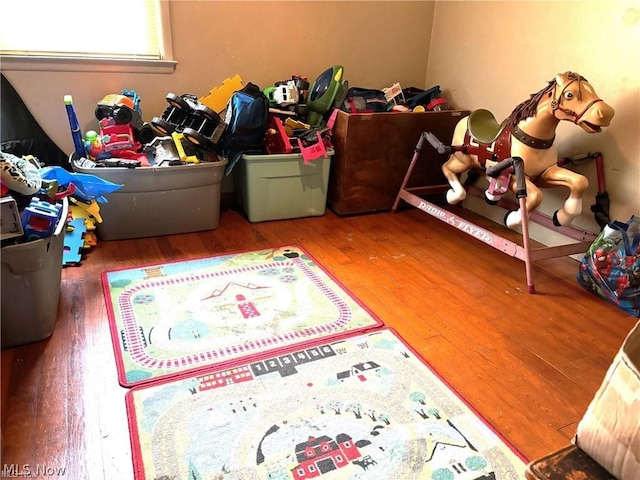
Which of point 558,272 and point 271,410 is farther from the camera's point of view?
point 558,272

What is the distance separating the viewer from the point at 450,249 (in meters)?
2.54

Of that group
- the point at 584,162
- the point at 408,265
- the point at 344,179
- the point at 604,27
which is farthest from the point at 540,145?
the point at 344,179

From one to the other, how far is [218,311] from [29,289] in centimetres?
64

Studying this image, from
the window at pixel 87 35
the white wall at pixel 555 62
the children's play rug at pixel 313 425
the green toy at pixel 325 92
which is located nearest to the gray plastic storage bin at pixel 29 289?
the children's play rug at pixel 313 425

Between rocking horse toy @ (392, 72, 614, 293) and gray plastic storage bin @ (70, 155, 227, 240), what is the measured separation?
1197 mm

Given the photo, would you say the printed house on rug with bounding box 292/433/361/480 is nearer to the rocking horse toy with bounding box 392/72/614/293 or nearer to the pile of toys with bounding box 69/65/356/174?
the rocking horse toy with bounding box 392/72/614/293

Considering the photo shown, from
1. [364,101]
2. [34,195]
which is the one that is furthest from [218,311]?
[364,101]

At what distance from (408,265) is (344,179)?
0.69 meters

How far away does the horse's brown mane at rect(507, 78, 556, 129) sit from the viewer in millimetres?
2104

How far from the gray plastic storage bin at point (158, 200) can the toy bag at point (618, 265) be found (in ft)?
5.80

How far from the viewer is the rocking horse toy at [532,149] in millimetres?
2004

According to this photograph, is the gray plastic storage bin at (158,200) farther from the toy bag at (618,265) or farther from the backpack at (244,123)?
the toy bag at (618,265)

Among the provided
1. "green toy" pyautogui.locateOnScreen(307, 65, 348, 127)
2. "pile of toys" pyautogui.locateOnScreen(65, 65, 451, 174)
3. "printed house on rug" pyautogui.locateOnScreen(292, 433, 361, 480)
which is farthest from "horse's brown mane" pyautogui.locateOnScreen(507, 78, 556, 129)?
"printed house on rug" pyautogui.locateOnScreen(292, 433, 361, 480)

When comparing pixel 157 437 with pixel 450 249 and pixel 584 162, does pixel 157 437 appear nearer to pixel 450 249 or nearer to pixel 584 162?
pixel 450 249
